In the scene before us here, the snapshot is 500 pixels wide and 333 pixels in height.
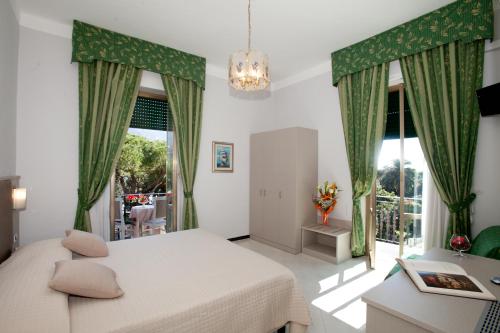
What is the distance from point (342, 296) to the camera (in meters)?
2.61

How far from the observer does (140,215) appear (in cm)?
412

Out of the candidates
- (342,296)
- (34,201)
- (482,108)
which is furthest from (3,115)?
(482,108)

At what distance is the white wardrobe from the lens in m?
3.90

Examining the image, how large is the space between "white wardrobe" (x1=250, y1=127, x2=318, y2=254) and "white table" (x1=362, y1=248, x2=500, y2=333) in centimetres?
259

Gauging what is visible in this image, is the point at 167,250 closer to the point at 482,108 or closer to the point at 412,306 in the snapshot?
the point at 412,306

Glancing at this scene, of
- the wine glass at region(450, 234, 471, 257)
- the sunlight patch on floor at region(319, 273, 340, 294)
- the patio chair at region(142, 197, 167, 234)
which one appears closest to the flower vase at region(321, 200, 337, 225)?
the sunlight patch on floor at region(319, 273, 340, 294)

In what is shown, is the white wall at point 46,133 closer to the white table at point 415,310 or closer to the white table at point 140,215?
the white table at point 140,215

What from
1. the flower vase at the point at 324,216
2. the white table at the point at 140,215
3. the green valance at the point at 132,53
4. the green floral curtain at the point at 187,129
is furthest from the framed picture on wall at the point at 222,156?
the flower vase at the point at 324,216

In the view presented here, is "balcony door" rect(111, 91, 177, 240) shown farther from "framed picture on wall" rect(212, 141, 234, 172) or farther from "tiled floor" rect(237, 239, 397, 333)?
"tiled floor" rect(237, 239, 397, 333)

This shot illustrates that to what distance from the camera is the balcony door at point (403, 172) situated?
3.21 metres

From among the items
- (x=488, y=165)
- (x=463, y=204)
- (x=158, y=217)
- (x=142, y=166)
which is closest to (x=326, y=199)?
(x=463, y=204)

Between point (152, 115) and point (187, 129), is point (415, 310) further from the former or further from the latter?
point (152, 115)

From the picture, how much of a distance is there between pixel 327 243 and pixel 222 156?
7.60 feet

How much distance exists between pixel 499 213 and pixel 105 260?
370 centimetres
